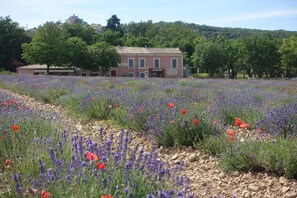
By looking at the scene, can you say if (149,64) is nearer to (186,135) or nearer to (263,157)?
(186,135)

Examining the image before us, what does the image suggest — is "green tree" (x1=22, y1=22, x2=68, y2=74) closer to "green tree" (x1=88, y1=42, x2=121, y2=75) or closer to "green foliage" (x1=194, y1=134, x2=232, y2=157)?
"green tree" (x1=88, y1=42, x2=121, y2=75)

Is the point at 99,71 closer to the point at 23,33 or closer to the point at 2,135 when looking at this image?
the point at 23,33

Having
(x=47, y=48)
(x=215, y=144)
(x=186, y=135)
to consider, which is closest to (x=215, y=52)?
(x=47, y=48)

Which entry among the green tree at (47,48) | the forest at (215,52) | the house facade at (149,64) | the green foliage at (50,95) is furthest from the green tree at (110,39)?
the green foliage at (50,95)

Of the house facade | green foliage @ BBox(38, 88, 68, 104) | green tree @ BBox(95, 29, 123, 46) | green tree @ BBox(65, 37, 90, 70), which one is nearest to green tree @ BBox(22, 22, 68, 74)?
green tree @ BBox(65, 37, 90, 70)

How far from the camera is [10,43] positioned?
49.4m

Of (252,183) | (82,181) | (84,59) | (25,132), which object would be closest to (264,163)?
(252,183)

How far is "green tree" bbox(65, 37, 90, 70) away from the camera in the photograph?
42.6m

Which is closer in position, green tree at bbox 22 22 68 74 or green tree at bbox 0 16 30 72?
green tree at bbox 22 22 68 74

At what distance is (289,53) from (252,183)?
4717cm

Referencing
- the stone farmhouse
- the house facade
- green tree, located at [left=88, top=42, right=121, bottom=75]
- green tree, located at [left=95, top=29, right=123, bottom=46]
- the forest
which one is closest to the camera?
the forest

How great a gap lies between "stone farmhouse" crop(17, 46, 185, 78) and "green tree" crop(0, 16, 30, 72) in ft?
9.88

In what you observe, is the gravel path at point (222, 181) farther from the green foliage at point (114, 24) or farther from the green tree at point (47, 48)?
the green foliage at point (114, 24)

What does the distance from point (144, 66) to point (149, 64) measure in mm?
812
